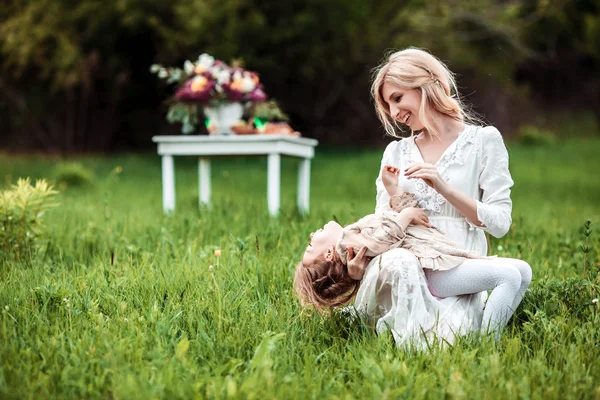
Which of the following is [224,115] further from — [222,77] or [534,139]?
[534,139]

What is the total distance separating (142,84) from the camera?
1659cm

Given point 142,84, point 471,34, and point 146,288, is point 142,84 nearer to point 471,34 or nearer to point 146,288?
point 471,34

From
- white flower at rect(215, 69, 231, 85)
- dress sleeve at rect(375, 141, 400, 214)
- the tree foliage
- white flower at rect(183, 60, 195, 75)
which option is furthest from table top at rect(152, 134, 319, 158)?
the tree foliage

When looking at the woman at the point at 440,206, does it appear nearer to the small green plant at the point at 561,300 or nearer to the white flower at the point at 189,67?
the small green plant at the point at 561,300

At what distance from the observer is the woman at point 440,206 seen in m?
2.77

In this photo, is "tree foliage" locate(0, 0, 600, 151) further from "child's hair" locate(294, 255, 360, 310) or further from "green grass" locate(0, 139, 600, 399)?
"child's hair" locate(294, 255, 360, 310)

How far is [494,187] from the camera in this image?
2.99 meters

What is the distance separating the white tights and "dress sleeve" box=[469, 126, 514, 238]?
17 centimetres

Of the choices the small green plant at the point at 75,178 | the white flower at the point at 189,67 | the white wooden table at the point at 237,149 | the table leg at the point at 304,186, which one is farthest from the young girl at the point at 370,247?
the small green plant at the point at 75,178

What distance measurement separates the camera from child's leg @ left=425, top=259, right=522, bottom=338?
2795mm

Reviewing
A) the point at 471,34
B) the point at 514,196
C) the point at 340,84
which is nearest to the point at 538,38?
the point at 471,34

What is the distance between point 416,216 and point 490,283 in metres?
0.44

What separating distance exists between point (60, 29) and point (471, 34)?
9.60 metres

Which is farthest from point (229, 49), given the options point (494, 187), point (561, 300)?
point (561, 300)
